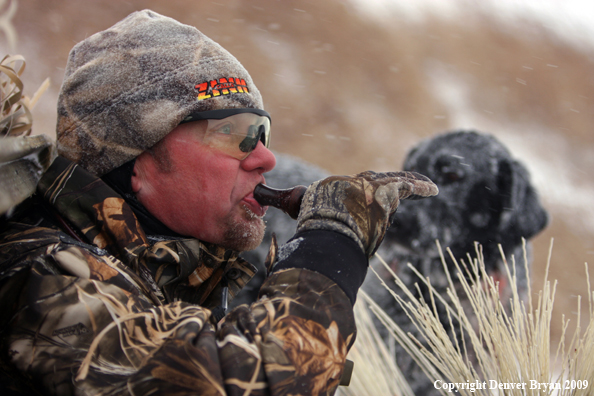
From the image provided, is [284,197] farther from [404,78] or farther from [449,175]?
[404,78]

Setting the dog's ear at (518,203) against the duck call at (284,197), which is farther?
the dog's ear at (518,203)

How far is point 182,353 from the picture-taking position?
717mm

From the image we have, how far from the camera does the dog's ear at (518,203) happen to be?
6.63ft

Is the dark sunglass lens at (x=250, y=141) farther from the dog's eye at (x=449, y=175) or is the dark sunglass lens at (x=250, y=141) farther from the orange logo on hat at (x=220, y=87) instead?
the dog's eye at (x=449, y=175)

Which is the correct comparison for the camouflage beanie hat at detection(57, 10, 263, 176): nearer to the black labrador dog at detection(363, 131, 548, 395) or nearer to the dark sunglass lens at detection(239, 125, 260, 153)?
the dark sunglass lens at detection(239, 125, 260, 153)

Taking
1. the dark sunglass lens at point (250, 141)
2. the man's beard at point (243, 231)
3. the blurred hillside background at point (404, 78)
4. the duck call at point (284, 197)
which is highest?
the dark sunglass lens at point (250, 141)

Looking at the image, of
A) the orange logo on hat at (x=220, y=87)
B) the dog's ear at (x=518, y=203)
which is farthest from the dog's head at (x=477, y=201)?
the orange logo on hat at (x=220, y=87)

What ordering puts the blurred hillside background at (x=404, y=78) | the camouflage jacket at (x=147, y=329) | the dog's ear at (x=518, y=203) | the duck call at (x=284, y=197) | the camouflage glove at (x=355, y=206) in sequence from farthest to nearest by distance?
the blurred hillside background at (x=404, y=78)
the dog's ear at (x=518, y=203)
the duck call at (x=284, y=197)
the camouflage glove at (x=355, y=206)
the camouflage jacket at (x=147, y=329)

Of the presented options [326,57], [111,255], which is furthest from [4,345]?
[326,57]

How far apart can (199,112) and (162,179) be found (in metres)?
0.23

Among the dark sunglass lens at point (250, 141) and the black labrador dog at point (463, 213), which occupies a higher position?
the dark sunglass lens at point (250, 141)

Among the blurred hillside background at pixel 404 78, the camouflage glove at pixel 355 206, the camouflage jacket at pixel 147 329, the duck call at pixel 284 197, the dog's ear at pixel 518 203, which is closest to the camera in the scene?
the camouflage jacket at pixel 147 329

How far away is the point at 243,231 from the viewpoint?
4.27ft

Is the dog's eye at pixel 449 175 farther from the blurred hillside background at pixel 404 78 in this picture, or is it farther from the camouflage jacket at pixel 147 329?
the blurred hillside background at pixel 404 78
